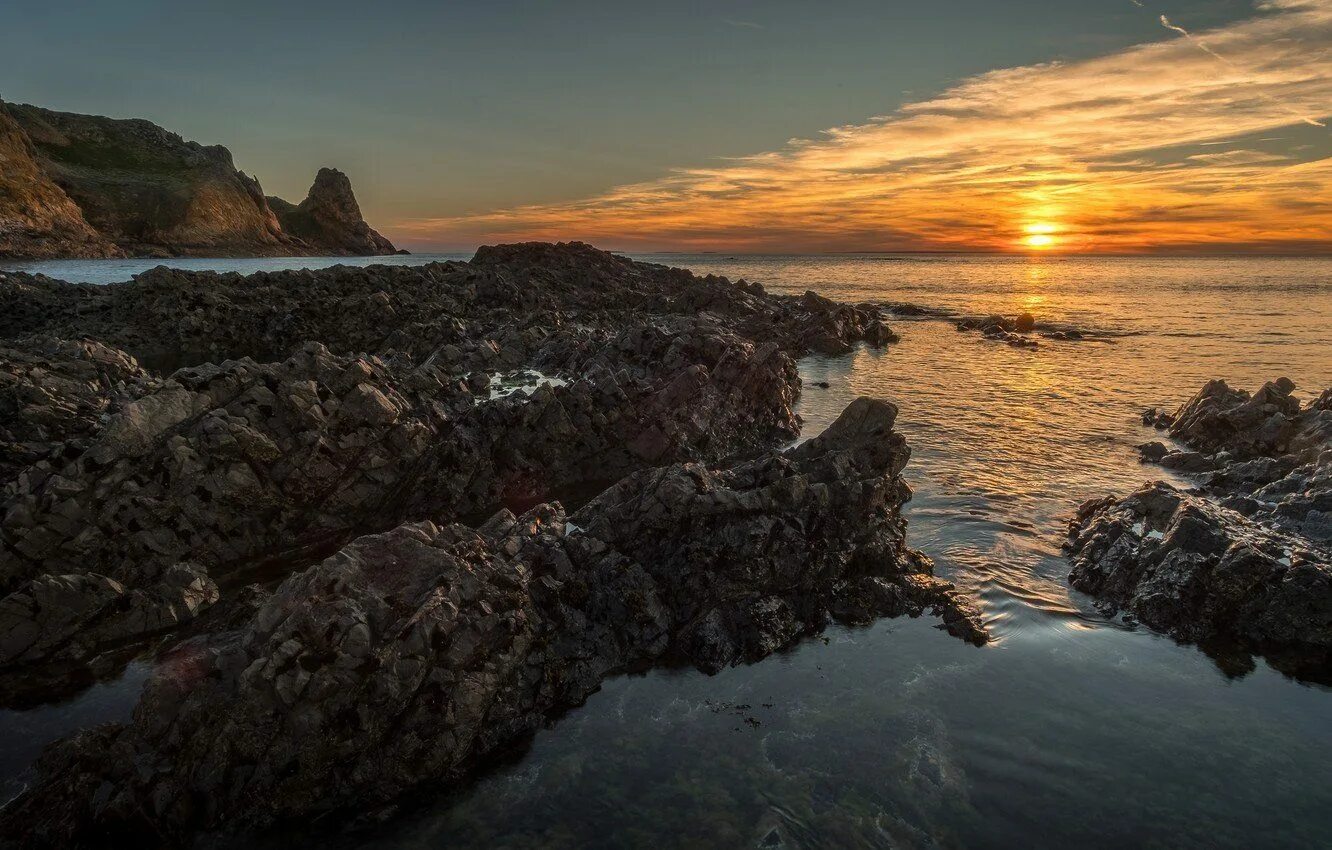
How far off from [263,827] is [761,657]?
10.9m

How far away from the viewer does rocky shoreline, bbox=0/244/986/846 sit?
12117mm

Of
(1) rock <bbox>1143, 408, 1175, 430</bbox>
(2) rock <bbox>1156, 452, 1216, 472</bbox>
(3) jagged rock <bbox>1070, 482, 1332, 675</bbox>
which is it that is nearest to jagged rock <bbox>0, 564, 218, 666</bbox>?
(3) jagged rock <bbox>1070, 482, 1332, 675</bbox>

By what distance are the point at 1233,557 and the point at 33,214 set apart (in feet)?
719

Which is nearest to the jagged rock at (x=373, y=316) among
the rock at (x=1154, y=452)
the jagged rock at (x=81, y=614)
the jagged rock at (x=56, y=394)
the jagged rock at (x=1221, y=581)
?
the jagged rock at (x=56, y=394)

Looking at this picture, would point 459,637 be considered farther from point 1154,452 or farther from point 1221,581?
point 1154,452

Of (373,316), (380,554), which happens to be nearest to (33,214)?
(373,316)

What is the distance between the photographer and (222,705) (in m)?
12.2

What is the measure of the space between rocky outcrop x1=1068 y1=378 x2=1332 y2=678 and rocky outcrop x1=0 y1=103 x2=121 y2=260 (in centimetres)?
19134

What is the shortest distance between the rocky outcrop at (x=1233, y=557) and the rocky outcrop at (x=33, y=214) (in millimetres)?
191344

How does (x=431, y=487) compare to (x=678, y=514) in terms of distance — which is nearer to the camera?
(x=678, y=514)

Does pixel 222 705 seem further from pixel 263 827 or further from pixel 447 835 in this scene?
pixel 447 835

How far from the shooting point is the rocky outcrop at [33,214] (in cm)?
14425

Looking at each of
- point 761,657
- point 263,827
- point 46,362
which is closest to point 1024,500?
point 761,657

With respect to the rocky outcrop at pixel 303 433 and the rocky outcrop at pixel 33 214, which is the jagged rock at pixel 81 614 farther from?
the rocky outcrop at pixel 33 214
